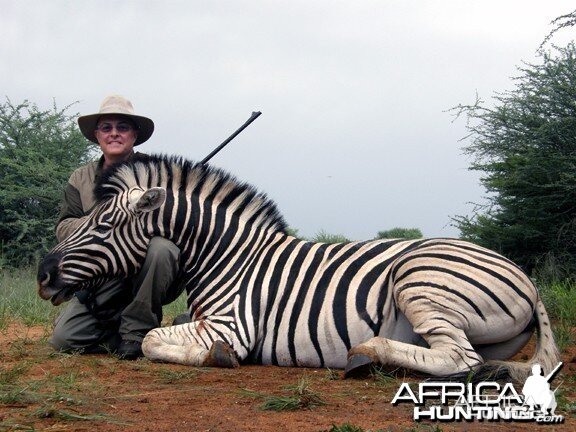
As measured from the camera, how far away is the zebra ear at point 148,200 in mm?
4727

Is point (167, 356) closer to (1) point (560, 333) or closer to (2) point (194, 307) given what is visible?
(2) point (194, 307)

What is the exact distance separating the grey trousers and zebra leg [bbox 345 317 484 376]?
150 centimetres

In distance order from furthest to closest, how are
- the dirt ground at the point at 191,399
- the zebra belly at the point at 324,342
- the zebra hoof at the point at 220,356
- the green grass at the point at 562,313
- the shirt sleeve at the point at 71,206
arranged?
1. the shirt sleeve at the point at 71,206
2. the green grass at the point at 562,313
3. the zebra hoof at the point at 220,356
4. the zebra belly at the point at 324,342
5. the dirt ground at the point at 191,399

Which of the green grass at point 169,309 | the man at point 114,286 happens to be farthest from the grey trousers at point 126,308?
the green grass at point 169,309

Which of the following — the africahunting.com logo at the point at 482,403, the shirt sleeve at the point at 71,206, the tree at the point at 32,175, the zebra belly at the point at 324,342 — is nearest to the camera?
the africahunting.com logo at the point at 482,403

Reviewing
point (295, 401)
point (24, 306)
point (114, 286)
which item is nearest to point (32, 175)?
point (24, 306)

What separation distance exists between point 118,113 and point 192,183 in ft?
3.16

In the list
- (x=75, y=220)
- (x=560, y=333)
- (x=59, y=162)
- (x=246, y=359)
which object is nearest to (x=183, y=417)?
(x=246, y=359)

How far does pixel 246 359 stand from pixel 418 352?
1171 millimetres

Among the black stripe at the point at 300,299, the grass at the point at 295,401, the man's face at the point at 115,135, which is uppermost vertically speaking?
the man's face at the point at 115,135

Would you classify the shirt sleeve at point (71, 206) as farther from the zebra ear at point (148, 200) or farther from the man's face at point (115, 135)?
the zebra ear at point (148, 200)

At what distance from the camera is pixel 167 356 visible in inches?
175

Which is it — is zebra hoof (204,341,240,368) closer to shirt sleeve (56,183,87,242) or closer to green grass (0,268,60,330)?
shirt sleeve (56,183,87,242)

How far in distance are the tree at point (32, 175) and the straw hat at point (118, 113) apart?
785 centimetres
